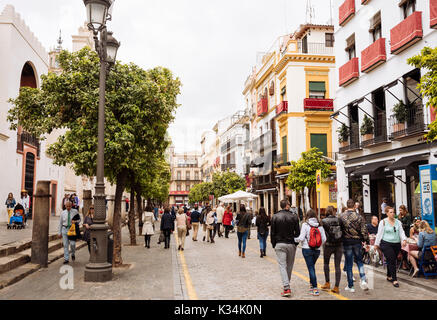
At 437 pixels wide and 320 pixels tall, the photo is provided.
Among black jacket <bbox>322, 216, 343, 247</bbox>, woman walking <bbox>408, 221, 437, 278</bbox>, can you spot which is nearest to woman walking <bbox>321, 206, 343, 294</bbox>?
black jacket <bbox>322, 216, 343, 247</bbox>

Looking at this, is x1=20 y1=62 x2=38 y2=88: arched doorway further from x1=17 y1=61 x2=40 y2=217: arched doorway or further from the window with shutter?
the window with shutter

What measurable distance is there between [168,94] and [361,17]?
1381 cm

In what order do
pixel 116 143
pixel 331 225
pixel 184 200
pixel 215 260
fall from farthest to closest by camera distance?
pixel 184 200, pixel 215 260, pixel 116 143, pixel 331 225

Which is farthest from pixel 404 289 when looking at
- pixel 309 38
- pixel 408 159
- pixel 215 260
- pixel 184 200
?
pixel 184 200

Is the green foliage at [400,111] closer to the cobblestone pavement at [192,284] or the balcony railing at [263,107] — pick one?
the cobblestone pavement at [192,284]

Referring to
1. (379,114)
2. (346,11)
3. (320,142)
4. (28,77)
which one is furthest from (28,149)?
(320,142)

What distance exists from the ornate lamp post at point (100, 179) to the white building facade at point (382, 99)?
10276mm

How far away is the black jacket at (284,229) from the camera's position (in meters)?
7.82

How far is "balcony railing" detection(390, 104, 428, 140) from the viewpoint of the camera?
15094 mm

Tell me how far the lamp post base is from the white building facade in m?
10.8

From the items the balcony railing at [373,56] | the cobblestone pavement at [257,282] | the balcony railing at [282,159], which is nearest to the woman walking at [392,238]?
the cobblestone pavement at [257,282]

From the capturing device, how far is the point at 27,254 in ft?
35.8

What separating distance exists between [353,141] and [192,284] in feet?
49.8
